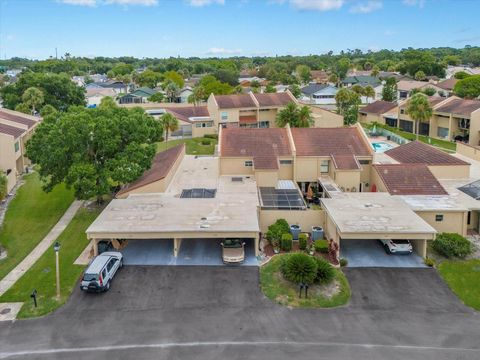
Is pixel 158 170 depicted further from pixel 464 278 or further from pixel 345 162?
pixel 464 278

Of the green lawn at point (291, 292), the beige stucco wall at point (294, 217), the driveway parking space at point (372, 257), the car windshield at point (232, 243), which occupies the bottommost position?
the green lawn at point (291, 292)

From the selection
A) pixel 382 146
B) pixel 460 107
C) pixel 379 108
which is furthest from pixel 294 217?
pixel 379 108

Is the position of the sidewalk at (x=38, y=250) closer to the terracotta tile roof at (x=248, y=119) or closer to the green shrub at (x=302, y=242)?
the green shrub at (x=302, y=242)

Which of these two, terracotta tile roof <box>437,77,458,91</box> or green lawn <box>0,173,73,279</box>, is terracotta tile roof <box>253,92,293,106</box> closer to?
green lawn <box>0,173,73,279</box>

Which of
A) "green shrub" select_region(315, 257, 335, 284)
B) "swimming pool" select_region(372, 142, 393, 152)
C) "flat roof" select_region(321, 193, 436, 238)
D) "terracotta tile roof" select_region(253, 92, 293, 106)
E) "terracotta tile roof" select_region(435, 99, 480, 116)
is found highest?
"terracotta tile roof" select_region(253, 92, 293, 106)

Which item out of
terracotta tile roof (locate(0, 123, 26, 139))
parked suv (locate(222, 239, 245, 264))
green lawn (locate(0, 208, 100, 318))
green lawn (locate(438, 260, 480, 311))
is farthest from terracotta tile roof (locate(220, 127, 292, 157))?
terracotta tile roof (locate(0, 123, 26, 139))

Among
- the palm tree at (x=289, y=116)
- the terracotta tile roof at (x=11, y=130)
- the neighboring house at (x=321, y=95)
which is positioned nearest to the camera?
the terracotta tile roof at (x=11, y=130)

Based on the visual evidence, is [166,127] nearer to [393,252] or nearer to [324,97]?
[393,252]

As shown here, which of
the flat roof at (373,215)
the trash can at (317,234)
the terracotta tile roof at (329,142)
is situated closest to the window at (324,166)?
the terracotta tile roof at (329,142)

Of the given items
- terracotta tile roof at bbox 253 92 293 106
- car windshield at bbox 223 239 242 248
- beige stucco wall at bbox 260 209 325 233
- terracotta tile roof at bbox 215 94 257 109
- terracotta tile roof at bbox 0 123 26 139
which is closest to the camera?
car windshield at bbox 223 239 242 248
